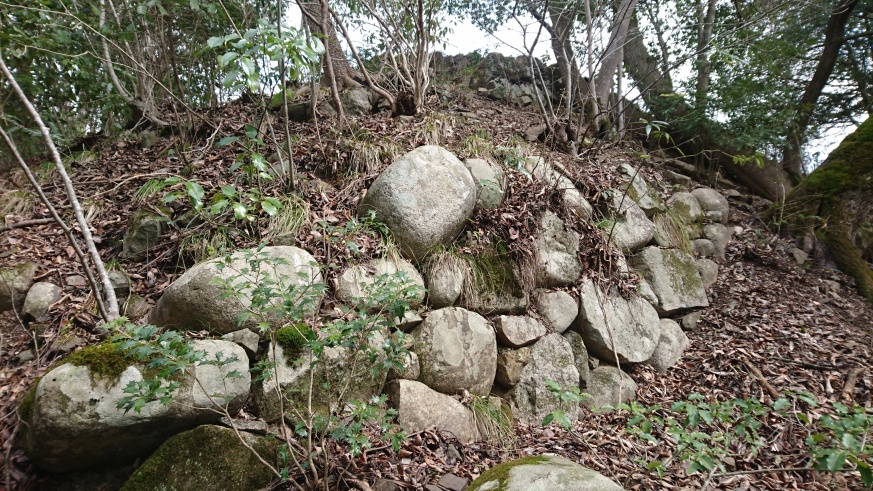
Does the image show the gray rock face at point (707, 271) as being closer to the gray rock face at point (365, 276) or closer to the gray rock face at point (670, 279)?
the gray rock face at point (670, 279)

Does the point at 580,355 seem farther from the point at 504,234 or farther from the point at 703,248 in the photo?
the point at 703,248

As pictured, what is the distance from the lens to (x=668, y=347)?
14.2 feet

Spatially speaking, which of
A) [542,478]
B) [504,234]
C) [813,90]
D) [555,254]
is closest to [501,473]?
[542,478]

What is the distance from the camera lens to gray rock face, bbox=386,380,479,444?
2896 mm

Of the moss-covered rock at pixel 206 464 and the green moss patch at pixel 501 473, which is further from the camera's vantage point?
the moss-covered rock at pixel 206 464

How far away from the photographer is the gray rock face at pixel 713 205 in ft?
19.4

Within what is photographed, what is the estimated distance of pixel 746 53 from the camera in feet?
22.1

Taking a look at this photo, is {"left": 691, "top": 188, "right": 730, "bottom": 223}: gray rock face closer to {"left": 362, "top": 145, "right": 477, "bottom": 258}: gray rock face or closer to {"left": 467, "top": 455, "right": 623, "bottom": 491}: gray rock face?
{"left": 362, "top": 145, "right": 477, "bottom": 258}: gray rock face

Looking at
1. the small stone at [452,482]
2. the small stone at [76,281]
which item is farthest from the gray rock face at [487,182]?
the small stone at [76,281]

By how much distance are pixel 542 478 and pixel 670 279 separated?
3.63 meters

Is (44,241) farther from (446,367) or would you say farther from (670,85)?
(670,85)

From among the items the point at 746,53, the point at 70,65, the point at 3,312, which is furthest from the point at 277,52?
the point at 746,53

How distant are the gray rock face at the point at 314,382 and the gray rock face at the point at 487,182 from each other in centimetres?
184

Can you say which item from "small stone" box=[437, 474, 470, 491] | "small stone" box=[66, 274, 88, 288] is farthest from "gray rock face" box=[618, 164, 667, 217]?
"small stone" box=[66, 274, 88, 288]
